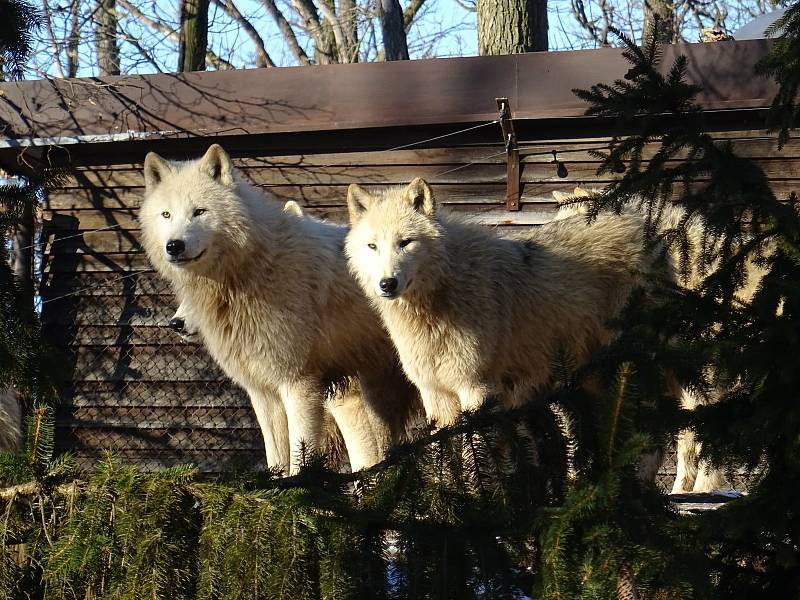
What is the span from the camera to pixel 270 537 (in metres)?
2.59

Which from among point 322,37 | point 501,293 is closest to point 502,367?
point 501,293

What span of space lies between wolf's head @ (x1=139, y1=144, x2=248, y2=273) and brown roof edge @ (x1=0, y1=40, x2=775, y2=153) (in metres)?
2.78

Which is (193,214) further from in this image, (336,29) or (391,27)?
(336,29)

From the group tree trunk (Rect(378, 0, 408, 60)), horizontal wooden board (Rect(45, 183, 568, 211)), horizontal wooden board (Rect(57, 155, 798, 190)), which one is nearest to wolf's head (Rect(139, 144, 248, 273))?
horizontal wooden board (Rect(45, 183, 568, 211))

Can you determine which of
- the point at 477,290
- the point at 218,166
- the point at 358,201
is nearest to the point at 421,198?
the point at 358,201

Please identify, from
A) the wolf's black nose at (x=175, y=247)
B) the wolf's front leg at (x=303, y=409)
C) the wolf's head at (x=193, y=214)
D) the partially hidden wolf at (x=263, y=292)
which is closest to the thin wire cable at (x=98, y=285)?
the partially hidden wolf at (x=263, y=292)

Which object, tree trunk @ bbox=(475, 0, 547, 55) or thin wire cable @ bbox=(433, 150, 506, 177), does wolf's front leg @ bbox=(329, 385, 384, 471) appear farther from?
tree trunk @ bbox=(475, 0, 547, 55)

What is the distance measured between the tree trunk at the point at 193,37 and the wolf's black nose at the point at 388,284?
965 cm

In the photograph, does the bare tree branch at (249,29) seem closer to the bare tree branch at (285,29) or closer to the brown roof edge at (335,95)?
the bare tree branch at (285,29)

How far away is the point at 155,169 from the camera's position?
278 inches

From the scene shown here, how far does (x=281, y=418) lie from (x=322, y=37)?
56.8ft

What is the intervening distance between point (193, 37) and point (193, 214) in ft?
28.9

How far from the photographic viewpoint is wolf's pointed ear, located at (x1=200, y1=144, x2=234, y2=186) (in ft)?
23.0

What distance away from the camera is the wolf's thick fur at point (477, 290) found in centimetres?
627
